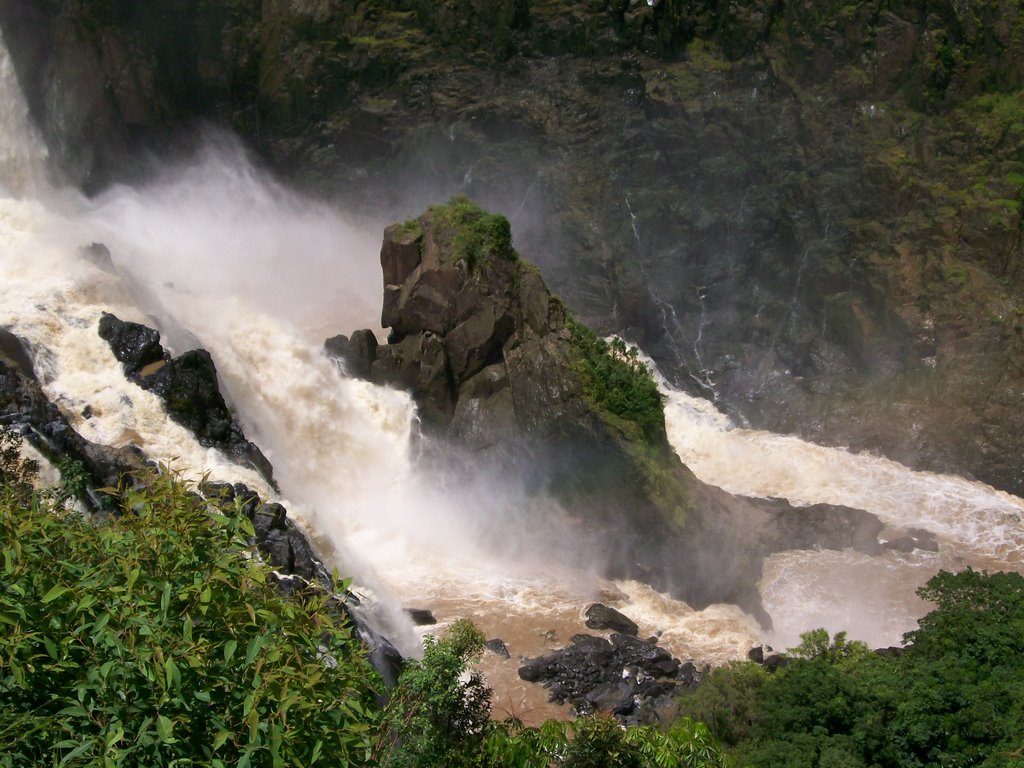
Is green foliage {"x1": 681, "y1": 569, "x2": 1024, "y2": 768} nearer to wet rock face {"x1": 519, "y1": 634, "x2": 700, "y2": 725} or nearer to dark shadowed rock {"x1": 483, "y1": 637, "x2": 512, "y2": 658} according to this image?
wet rock face {"x1": 519, "y1": 634, "x2": 700, "y2": 725}

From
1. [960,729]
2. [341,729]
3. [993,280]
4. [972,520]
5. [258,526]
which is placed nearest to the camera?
[341,729]

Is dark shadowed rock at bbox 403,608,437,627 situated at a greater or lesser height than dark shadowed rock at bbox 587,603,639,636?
lesser

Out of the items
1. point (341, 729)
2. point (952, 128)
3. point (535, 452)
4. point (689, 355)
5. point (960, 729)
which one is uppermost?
point (952, 128)

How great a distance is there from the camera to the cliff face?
37125 millimetres

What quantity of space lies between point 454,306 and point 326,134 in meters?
17.4

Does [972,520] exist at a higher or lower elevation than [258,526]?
higher

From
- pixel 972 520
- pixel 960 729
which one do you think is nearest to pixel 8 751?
pixel 960 729

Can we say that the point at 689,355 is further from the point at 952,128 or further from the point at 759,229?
the point at 952,128

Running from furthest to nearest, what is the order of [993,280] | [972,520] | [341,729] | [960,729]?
[993,280], [972,520], [960,729], [341,729]

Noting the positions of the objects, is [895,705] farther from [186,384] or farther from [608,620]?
[186,384]

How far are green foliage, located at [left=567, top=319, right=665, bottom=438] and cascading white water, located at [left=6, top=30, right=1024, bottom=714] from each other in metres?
3.72

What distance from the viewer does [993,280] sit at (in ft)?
120

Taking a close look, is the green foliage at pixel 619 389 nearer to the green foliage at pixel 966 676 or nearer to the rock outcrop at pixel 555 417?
the rock outcrop at pixel 555 417

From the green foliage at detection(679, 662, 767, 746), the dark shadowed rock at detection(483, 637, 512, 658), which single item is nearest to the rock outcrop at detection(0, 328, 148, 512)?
the dark shadowed rock at detection(483, 637, 512, 658)
